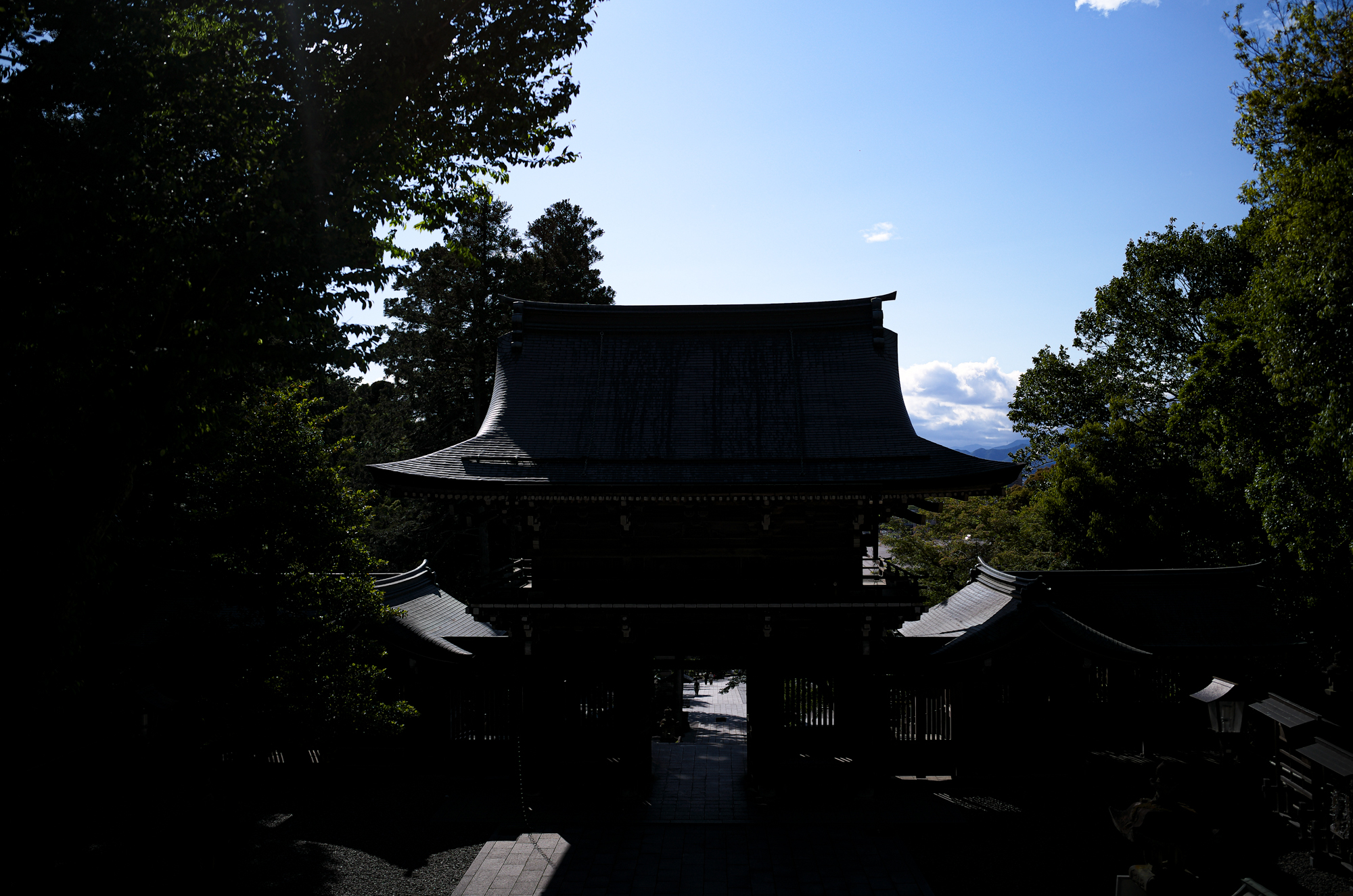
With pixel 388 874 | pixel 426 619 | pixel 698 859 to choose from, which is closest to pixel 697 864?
pixel 698 859

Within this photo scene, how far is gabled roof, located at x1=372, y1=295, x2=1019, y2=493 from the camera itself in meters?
12.8

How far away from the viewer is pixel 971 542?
87.2 feet

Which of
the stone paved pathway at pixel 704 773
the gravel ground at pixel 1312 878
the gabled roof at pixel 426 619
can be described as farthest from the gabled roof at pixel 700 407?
the gravel ground at pixel 1312 878

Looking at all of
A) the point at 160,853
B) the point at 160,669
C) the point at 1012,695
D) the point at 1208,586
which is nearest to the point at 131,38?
the point at 160,669

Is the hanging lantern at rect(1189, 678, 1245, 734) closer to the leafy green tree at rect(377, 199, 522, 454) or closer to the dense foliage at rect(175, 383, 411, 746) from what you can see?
the dense foliage at rect(175, 383, 411, 746)

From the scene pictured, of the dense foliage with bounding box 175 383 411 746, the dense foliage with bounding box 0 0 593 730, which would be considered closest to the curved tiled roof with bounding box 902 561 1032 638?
the dense foliage with bounding box 175 383 411 746

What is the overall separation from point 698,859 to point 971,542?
18.4 m

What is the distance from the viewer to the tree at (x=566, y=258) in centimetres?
3144

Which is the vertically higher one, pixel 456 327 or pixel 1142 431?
pixel 456 327

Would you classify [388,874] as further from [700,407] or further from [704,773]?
[700,407]

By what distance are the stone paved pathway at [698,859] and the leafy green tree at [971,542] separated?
1316 centimetres

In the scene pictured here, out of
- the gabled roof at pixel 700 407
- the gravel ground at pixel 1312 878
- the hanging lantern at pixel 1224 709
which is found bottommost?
the gravel ground at pixel 1312 878

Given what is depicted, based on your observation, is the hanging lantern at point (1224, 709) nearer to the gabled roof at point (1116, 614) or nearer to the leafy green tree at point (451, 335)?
the gabled roof at point (1116, 614)

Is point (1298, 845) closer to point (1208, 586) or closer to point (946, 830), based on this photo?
point (946, 830)
